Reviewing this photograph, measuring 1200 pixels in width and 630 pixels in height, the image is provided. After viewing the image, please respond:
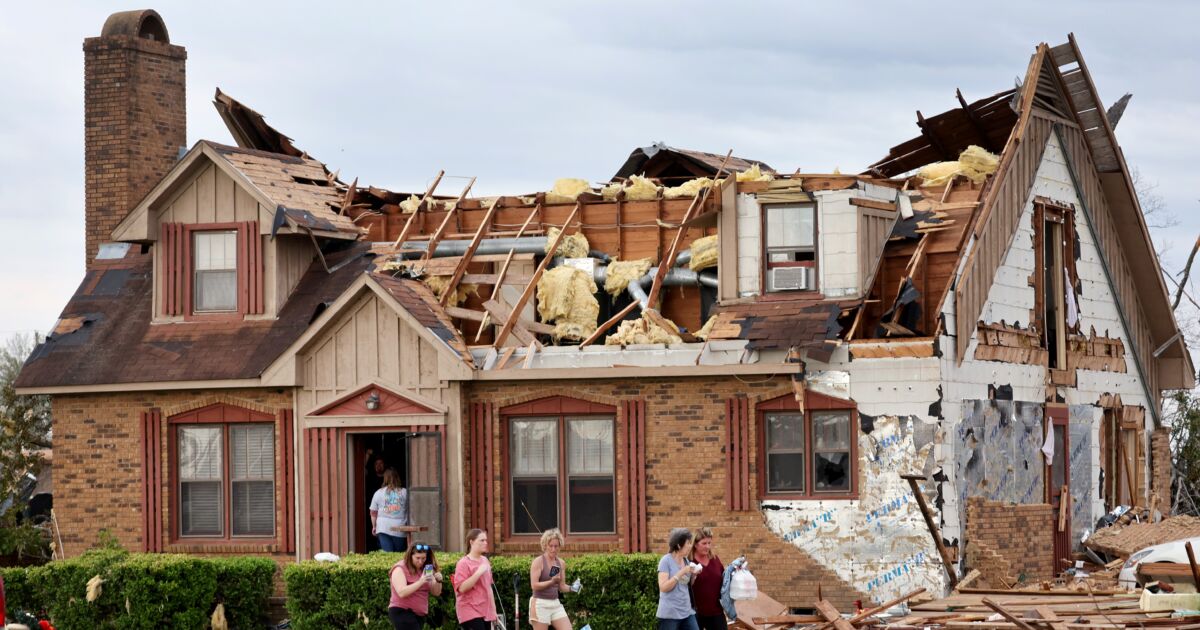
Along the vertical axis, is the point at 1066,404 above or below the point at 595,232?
below

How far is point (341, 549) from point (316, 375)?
90.6 inches

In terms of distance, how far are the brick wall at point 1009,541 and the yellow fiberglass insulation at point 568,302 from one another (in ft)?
17.9

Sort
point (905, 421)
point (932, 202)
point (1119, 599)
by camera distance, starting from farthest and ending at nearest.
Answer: point (932, 202) → point (905, 421) → point (1119, 599)

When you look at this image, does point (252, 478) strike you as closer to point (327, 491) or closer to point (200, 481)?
point (200, 481)

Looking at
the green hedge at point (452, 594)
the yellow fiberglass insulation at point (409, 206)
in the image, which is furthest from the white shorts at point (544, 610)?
the yellow fiberglass insulation at point (409, 206)

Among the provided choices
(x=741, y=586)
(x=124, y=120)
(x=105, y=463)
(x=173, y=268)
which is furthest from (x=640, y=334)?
(x=124, y=120)

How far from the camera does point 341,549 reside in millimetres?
23984

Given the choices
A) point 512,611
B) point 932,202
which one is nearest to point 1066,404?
point 932,202

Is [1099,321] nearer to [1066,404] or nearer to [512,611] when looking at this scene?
[1066,404]

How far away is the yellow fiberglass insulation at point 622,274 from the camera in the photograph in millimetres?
24406

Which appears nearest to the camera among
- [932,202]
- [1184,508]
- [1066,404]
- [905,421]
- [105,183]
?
[905,421]

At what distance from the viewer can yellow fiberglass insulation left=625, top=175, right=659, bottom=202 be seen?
25.1m

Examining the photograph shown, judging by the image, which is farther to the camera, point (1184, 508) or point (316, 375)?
point (1184, 508)

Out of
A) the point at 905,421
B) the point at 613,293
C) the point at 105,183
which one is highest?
the point at 105,183
